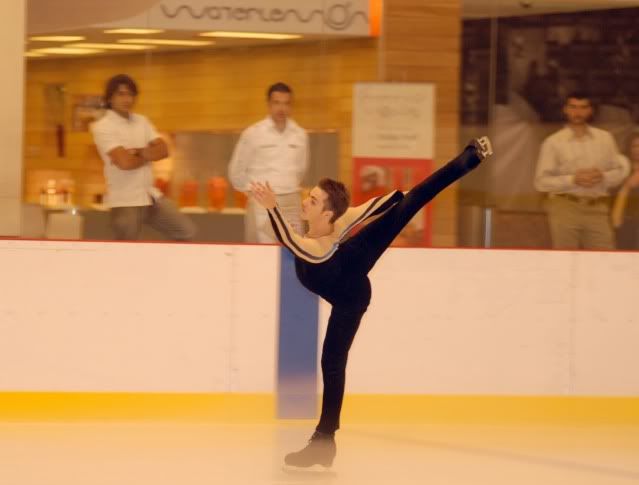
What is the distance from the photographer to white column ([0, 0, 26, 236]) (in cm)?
748

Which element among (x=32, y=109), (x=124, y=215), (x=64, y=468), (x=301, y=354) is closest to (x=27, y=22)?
(x=32, y=109)

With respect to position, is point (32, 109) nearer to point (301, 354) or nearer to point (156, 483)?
point (301, 354)

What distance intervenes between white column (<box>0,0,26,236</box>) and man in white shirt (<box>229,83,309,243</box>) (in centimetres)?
119

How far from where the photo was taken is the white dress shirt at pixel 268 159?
25.2 feet

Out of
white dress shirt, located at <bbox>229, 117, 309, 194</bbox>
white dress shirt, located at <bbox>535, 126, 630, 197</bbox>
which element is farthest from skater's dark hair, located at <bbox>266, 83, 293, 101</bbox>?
white dress shirt, located at <bbox>535, 126, 630, 197</bbox>

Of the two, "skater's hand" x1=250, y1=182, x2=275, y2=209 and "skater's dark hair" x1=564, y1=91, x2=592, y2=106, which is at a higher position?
"skater's dark hair" x1=564, y1=91, x2=592, y2=106

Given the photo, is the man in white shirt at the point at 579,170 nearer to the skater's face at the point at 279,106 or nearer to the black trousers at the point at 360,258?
the skater's face at the point at 279,106

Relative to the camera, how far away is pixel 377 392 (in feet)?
23.6

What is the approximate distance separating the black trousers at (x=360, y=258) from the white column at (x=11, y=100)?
258 centimetres

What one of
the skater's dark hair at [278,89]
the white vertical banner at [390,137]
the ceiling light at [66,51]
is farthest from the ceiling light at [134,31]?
the white vertical banner at [390,137]

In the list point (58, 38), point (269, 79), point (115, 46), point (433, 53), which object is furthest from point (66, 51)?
point (433, 53)

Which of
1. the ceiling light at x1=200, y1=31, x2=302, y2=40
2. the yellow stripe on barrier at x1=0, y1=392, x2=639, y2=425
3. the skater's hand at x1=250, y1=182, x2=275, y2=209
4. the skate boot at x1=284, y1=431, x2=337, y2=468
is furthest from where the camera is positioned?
the ceiling light at x1=200, y1=31, x2=302, y2=40

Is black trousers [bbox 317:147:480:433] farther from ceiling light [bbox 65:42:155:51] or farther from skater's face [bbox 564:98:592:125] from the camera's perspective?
skater's face [bbox 564:98:592:125]

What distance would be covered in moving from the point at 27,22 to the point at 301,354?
2.41 metres
